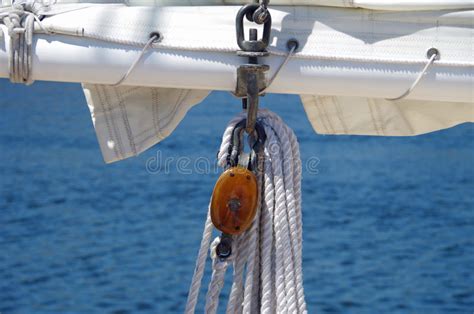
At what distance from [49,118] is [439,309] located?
36.8 ft

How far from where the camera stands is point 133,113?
2.01 m

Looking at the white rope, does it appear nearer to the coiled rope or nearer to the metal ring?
the coiled rope

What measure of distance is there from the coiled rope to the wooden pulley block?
4cm

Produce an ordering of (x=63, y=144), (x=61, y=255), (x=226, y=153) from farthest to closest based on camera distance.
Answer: (x=63, y=144) < (x=61, y=255) < (x=226, y=153)

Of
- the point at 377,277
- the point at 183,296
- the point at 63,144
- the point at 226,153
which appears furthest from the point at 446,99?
the point at 63,144

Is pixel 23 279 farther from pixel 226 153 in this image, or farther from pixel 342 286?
pixel 226 153

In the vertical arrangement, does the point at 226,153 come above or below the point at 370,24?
below

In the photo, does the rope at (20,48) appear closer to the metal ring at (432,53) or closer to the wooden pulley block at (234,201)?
the wooden pulley block at (234,201)

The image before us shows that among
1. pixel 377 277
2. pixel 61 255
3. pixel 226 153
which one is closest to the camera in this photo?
pixel 226 153

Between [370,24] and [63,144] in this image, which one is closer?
[370,24]

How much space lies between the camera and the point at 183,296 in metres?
9.79

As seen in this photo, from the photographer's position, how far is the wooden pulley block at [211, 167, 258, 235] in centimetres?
176

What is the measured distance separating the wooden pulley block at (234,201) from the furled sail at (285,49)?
16cm

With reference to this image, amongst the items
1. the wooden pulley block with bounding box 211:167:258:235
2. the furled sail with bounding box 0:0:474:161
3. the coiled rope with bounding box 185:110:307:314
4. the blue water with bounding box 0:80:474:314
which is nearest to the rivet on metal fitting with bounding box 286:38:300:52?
the furled sail with bounding box 0:0:474:161
